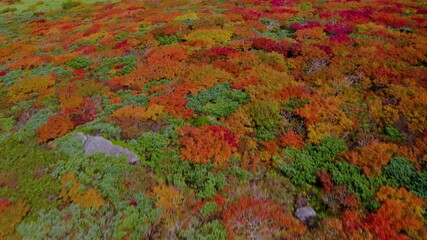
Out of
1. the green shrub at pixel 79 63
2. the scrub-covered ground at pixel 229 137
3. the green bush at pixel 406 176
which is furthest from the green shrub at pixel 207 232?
the green shrub at pixel 79 63

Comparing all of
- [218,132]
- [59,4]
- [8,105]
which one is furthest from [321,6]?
[59,4]

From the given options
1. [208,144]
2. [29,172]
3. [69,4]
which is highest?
[208,144]

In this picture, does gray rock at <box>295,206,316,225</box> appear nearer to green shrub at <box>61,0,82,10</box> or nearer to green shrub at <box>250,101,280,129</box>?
green shrub at <box>250,101,280,129</box>

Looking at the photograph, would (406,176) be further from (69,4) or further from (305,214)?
(69,4)

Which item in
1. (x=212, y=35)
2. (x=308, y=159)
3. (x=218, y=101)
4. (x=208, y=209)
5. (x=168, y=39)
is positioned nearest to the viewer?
(x=208, y=209)

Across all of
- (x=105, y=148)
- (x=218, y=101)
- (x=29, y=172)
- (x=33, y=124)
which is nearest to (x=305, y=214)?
A: (x=218, y=101)

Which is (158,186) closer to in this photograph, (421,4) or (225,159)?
(225,159)
